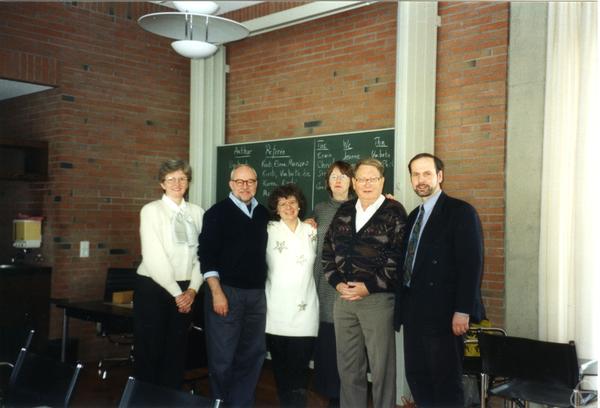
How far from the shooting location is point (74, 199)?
17.7 feet

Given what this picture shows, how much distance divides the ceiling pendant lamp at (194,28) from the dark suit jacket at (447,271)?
1483 millimetres

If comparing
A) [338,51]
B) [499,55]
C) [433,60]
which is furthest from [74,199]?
[499,55]

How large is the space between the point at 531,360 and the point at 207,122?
4.02 metres

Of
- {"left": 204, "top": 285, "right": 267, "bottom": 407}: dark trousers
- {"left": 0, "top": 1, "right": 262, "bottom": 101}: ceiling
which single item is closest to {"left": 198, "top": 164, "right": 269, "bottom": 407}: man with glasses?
{"left": 204, "top": 285, "right": 267, "bottom": 407}: dark trousers

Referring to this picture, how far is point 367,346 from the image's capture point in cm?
316

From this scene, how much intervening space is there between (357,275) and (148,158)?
3.33m

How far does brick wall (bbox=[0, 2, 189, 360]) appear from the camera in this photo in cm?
527

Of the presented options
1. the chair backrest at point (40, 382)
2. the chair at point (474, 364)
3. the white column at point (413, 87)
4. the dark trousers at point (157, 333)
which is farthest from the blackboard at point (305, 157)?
the chair backrest at point (40, 382)

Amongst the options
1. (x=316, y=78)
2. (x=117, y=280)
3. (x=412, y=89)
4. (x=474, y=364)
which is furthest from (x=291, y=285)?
(x=316, y=78)

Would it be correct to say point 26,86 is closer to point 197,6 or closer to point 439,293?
point 197,6

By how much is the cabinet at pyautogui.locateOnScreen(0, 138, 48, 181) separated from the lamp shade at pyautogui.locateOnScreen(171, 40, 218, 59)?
8.16ft

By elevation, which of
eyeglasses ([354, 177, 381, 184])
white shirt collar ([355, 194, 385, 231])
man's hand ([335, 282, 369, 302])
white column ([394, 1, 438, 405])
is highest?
white column ([394, 1, 438, 405])

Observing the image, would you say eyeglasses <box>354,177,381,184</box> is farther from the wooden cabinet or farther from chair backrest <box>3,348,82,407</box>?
the wooden cabinet

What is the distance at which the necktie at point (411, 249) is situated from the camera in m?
3.10
